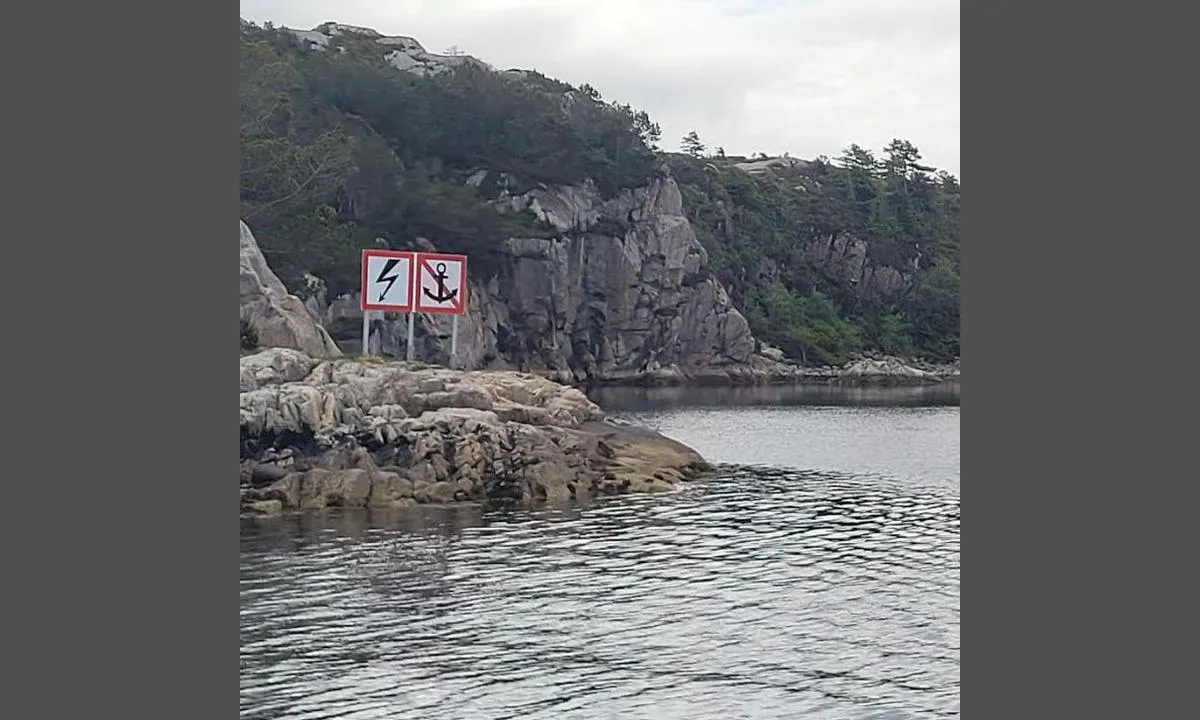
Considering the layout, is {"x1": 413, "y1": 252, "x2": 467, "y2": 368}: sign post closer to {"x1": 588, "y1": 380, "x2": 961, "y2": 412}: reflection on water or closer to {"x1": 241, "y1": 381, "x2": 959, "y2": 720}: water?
{"x1": 241, "y1": 381, "x2": 959, "y2": 720}: water

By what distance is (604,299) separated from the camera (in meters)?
89.8

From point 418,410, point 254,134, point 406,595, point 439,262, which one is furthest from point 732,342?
point 406,595

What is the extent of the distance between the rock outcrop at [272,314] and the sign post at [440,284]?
3.34m

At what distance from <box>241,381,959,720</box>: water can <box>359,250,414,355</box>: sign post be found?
459 inches

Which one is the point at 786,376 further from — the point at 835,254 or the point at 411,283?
the point at 411,283

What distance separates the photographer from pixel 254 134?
61.1 meters

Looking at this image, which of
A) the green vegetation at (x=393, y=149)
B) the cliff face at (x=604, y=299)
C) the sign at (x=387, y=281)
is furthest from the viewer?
the cliff face at (x=604, y=299)

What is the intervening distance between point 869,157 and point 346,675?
11889cm

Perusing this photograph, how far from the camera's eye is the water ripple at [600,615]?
17.0 metres

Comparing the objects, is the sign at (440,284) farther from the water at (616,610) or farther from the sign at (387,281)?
the water at (616,610)

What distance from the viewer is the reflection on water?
73875mm

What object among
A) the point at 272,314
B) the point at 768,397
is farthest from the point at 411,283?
the point at 768,397

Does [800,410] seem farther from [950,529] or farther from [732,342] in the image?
[950,529]

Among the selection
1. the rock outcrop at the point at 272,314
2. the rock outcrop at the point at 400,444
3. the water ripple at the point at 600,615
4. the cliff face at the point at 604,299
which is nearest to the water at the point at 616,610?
the water ripple at the point at 600,615
